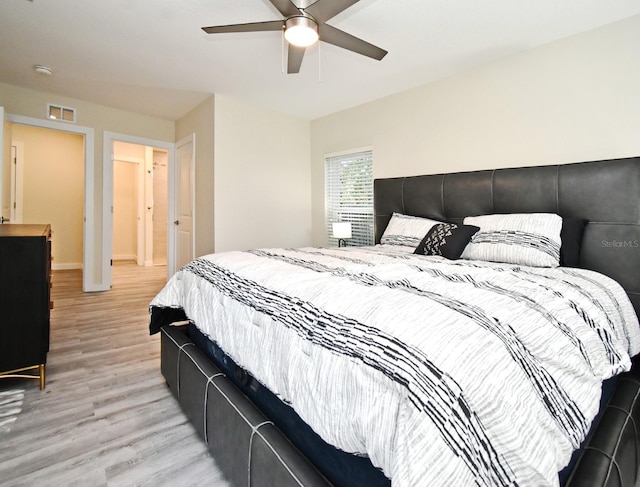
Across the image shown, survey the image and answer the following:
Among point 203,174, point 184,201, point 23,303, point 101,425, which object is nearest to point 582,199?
point 101,425

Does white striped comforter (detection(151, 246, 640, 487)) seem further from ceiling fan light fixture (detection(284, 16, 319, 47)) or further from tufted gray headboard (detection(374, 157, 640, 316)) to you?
ceiling fan light fixture (detection(284, 16, 319, 47))

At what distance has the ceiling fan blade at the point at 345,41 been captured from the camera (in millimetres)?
2027

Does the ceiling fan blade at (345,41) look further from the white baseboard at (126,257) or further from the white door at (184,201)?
the white baseboard at (126,257)

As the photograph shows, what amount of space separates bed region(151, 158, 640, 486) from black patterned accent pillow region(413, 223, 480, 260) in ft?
0.94

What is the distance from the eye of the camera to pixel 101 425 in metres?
1.75

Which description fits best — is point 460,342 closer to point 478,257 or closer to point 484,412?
point 484,412

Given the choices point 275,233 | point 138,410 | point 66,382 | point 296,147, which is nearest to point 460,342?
point 138,410

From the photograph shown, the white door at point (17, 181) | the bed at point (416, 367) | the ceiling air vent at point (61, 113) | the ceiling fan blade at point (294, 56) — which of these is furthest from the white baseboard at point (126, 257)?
the ceiling fan blade at point (294, 56)

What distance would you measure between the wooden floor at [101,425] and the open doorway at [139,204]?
443 centimetres

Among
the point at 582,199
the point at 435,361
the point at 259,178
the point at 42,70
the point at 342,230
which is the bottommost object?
the point at 435,361

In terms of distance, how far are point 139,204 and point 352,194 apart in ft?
16.8

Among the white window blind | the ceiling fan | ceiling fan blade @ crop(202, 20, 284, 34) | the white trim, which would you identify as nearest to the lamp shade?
the white window blind

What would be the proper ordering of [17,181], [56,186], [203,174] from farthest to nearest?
[56,186] < [17,181] < [203,174]

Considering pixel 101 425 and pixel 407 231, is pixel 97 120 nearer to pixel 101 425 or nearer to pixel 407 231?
pixel 101 425
